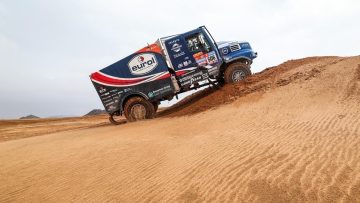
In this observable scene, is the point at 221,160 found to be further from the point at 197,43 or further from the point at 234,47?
the point at 234,47

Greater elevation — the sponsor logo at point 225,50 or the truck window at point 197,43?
the truck window at point 197,43

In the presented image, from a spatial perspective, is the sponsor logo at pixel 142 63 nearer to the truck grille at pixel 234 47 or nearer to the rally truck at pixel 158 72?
the rally truck at pixel 158 72

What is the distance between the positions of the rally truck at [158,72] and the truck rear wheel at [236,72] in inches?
13.0

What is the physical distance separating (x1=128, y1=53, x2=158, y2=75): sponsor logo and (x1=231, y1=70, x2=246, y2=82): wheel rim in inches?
137

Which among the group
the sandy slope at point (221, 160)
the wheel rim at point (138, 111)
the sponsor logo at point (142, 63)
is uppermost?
the sponsor logo at point (142, 63)

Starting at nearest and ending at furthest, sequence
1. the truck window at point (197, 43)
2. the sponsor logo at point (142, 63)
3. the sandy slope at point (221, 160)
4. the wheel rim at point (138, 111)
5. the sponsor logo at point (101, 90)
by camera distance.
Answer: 1. the sandy slope at point (221, 160)
2. the sponsor logo at point (142, 63)
3. the truck window at point (197, 43)
4. the sponsor logo at point (101, 90)
5. the wheel rim at point (138, 111)

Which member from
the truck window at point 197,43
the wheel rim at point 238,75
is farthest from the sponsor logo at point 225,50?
the wheel rim at point 238,75

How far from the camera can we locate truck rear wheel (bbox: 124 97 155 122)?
42.4 feet

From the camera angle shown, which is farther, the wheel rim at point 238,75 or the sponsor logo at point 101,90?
the wheel rim at point 238,75

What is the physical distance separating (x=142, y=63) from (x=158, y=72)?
2.51ft

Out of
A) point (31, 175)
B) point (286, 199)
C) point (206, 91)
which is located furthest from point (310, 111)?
point (31, 175)

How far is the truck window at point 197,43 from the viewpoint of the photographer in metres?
12.8

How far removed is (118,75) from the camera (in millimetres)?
12703

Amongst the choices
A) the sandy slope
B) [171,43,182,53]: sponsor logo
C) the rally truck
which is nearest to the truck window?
the rally truck
